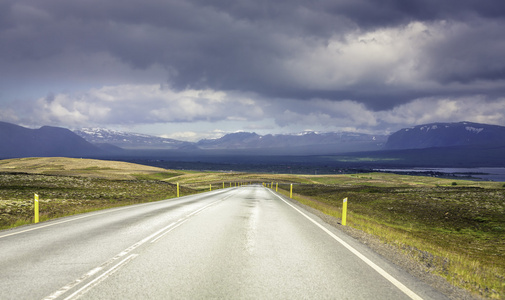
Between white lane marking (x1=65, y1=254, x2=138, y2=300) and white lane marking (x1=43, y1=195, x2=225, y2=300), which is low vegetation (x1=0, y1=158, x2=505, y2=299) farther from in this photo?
white lane marking (x1=43, y1=195, x2=225, y2=300)

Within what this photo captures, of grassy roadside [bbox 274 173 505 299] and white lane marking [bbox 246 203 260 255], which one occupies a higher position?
white lane marking [bbox 246 203 260 255]

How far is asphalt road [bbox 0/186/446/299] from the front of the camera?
532cm

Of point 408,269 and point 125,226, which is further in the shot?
point 125,226

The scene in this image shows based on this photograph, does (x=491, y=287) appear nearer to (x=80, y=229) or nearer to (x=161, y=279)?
(x=161, y=279)

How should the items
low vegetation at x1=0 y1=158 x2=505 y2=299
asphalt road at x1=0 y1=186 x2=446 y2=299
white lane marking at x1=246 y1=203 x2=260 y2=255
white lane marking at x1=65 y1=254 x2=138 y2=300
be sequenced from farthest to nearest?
white lane marking at x1=246 y1=203 x2=260 y2=255, low vegetation at x1=0 y1=158 x2=505 y2=299, asphalt road at x1=0 y1=186 x2=446 y2=299, white lane marking at x1=65 y1=254 x2=138 y2=300

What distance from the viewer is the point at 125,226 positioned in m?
12.2

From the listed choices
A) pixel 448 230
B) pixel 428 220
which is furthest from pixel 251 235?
pixel 428 220

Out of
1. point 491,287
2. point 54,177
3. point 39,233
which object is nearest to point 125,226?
point 39,233

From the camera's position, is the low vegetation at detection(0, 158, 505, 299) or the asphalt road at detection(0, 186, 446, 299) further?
the low vegetation at detection(0, 158, 505, 299)

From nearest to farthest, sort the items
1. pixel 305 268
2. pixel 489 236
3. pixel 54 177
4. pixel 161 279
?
pixel 161 279, pixel 305 268, pixel 489 236, pixel 54 177

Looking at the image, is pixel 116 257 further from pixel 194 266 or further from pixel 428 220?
pixel 428 220

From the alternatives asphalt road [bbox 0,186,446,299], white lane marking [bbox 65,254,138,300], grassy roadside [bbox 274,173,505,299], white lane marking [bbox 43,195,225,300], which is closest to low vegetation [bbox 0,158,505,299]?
grassy roadside [bbox 274,173,505,299]

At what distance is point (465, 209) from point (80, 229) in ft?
77.1

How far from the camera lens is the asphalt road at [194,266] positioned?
5324 millimetres
